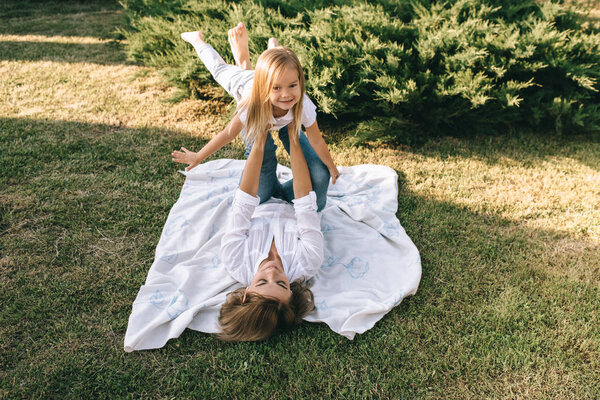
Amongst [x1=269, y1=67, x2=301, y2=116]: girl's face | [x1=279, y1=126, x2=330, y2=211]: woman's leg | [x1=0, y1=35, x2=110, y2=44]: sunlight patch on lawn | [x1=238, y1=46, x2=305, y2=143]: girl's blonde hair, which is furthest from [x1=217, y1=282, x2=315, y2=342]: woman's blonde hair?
[x1=0, y1=35, x2=110, y2=44]: sunlight patch on lawn

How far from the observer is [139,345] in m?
2.64

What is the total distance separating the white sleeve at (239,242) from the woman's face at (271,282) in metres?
0.14

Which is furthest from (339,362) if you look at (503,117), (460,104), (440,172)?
(503,117)

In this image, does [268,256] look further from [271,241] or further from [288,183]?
[288,183]

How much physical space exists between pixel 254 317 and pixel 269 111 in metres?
1.43

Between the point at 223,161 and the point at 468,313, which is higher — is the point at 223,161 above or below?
above

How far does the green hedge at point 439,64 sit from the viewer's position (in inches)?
178

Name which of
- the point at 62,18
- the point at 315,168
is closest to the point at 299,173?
the point at 315,168

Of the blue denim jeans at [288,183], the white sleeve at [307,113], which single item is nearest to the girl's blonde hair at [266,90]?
the white sleeve at [307,113]

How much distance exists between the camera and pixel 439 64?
4691 millimetres

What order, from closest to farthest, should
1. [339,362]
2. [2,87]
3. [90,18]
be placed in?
1. [339,362]
2. [2,87]
3. [90,18]

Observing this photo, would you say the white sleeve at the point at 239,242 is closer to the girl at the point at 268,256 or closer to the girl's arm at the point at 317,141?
the girl at the point at 268,256

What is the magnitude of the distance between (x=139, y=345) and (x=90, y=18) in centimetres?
840

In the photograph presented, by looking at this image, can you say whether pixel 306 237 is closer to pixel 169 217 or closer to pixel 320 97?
pixel 169 217
